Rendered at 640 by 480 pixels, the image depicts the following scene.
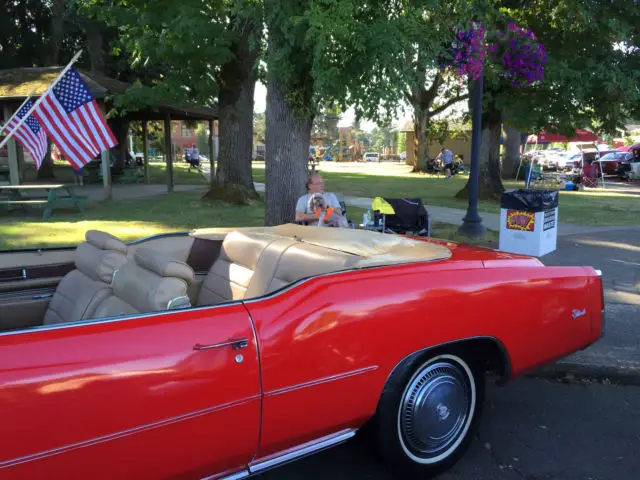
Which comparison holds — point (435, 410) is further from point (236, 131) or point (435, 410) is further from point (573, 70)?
point (236, 131)

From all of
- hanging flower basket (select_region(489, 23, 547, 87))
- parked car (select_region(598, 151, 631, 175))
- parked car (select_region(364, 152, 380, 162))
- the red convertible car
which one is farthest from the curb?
parked car (select_region(364, 152, 380, 162))

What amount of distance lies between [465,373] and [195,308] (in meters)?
1.57

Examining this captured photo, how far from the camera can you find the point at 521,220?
8219 mm

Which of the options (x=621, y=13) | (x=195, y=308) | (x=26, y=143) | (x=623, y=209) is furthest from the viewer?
(x=623, y=209)

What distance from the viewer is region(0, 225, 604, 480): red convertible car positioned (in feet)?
6.04

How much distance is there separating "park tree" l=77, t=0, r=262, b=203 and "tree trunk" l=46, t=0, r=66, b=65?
524 inches

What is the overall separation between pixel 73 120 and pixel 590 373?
223 inches

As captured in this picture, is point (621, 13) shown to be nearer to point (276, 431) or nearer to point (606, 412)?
point (606, 412)

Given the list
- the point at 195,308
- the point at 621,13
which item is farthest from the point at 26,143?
the point at 621,13

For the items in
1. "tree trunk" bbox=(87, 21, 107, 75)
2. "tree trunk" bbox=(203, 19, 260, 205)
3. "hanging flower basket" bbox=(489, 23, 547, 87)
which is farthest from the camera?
"tree trunk" bbox=(87, 21, 107, 75)

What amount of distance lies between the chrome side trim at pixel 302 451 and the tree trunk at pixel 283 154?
4719 mm

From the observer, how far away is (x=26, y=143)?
6.22 m

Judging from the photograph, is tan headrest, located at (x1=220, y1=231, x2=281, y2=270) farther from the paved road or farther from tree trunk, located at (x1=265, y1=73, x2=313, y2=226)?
tree trunk, located at (x1=265, y1=73, x2=313, y2=226)

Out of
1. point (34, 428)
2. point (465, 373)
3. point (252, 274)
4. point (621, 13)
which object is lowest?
point (465, 373)
